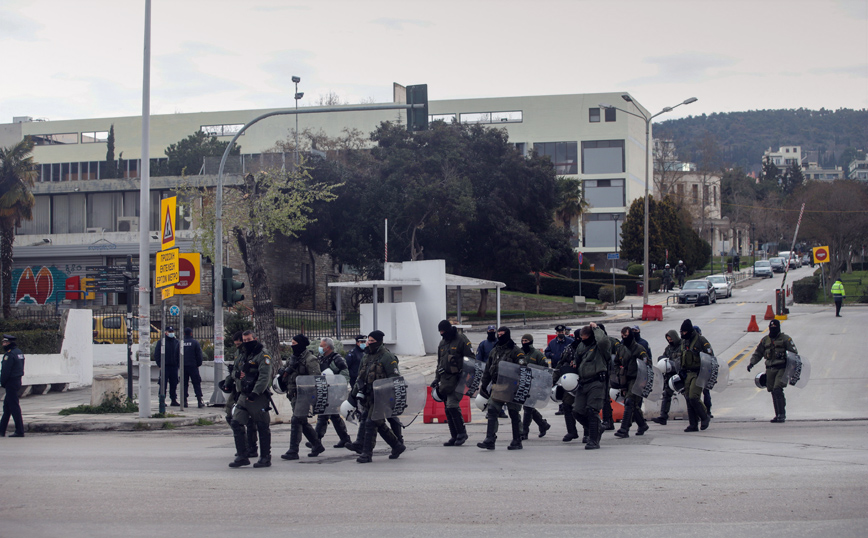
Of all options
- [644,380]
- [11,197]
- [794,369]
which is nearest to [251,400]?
[644,380]

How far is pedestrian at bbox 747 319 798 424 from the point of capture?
13.2 meters

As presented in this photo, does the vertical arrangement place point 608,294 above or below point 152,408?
above

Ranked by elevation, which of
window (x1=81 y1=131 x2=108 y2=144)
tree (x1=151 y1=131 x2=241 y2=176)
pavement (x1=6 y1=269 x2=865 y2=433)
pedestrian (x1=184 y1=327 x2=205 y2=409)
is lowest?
pavement (x1=6 y1=269 x2=865 y2=433)

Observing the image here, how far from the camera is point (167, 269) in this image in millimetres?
14648

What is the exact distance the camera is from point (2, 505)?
24.7 ft

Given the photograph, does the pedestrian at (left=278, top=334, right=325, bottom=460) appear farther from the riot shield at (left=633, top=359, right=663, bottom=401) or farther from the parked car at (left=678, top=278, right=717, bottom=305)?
the parked car at (left=678, top=278, right=717, bottom=305)

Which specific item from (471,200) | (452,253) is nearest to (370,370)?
(471,200)

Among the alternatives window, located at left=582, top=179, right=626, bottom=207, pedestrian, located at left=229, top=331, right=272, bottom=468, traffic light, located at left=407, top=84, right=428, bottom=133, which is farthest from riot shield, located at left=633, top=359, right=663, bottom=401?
window, located at left=582, top=179, right=626, bottom=207

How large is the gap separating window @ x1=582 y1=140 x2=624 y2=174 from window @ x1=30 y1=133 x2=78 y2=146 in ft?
174

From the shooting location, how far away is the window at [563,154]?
7750 centimetres

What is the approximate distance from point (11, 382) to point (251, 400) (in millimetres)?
6012

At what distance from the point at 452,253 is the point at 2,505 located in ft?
129

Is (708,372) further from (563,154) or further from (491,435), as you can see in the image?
(563,154)

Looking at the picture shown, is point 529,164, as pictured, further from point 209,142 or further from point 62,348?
point 209,142
